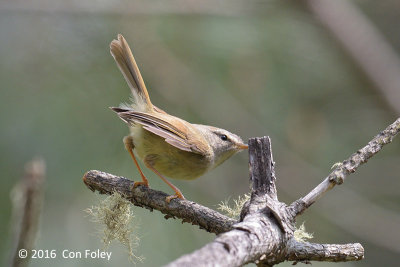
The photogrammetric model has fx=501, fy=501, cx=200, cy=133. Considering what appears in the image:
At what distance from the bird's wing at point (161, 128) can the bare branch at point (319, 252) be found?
1.57m

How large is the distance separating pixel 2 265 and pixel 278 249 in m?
3.05

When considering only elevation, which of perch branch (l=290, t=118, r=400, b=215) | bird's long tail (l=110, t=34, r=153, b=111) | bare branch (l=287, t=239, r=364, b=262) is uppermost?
bird's long tail (l=110, t=34, r=153, b=111)

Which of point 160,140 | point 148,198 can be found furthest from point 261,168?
point 160,140

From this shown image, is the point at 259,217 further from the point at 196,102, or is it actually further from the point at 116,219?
the point at 196,102

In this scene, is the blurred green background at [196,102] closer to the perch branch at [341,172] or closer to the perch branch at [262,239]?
the perch branch at [262,239]

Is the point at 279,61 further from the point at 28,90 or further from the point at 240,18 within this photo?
the point at 28,90

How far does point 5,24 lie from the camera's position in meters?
5.71

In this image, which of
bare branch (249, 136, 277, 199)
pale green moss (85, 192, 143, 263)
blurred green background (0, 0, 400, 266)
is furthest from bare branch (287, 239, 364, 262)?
blurred green background (0, 0, 400, 266)

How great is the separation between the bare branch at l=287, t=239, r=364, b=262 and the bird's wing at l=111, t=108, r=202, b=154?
Answer: 1.57 m

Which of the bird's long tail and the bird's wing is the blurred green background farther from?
the bird's wing

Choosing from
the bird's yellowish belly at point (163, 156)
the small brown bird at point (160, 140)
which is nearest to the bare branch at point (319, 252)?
the small brown bird at point (160, 140)

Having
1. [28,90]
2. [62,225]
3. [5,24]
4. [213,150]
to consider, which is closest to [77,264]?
[62,225]

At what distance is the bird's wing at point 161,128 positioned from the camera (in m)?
3.71

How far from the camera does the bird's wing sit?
146 inches
